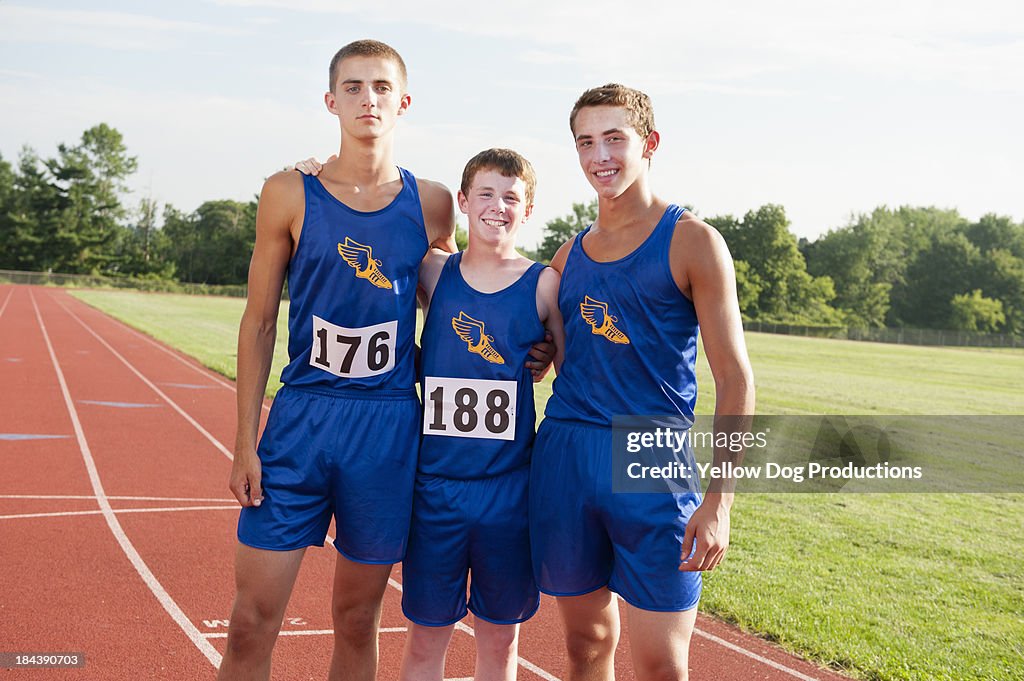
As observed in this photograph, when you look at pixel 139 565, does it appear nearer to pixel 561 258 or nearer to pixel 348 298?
pixel 348 298

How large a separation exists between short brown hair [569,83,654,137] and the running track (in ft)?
8.29

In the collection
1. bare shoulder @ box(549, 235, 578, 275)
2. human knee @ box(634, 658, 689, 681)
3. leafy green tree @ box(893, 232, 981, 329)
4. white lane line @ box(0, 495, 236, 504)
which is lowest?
white lane line @ box(0, 495, 236, 504)

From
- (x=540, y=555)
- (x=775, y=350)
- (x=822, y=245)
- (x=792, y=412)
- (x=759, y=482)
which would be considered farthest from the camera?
(x=822, y=245)

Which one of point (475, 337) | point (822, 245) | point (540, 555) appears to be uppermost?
point (822, 245)

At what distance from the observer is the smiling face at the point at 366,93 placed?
272cm

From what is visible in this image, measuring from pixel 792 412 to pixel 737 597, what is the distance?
30.8 ft

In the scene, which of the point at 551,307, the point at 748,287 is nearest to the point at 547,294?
the point at 551,307

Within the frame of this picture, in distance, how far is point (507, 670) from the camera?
279cm

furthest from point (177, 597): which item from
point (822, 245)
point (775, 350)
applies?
point (822, 245)

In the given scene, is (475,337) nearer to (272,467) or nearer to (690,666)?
(272,467)

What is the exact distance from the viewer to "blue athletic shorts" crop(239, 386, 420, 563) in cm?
264

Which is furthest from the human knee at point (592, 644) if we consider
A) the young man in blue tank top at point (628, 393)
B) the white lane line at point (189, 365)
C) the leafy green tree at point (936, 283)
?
the leafy green tree at point (936, 283)

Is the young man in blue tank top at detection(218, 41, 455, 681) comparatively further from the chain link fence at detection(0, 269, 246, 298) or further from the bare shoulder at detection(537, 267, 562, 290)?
the chain link fence at detection(0, 269, 246, 298)

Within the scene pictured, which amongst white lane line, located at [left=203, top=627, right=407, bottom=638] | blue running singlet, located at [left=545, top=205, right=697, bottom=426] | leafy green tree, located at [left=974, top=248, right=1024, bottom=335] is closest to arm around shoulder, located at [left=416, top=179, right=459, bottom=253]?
blue running singlet, located at [left=545, top=205, right=697, bottom=426]
